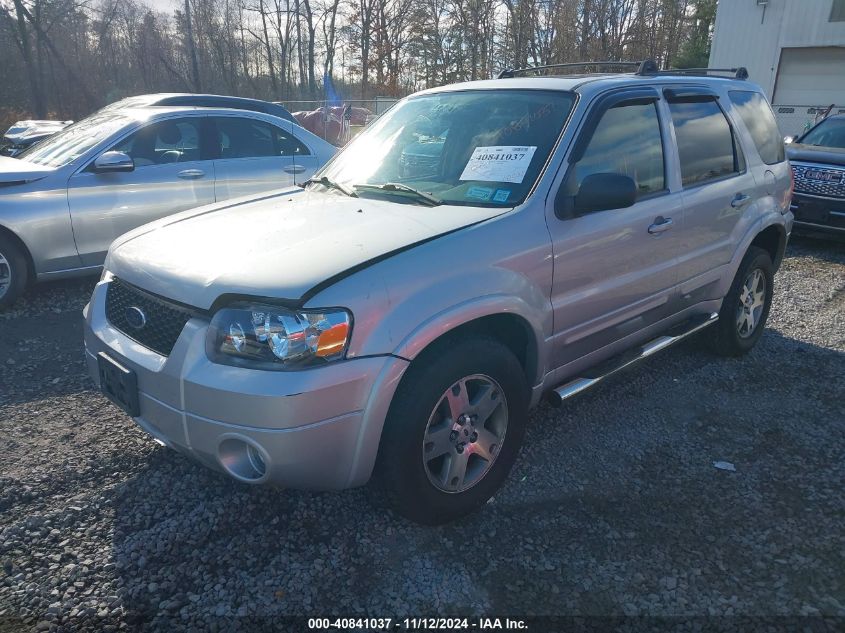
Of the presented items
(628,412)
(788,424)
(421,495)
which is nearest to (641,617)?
(421,495)

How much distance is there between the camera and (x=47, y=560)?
2564 mm

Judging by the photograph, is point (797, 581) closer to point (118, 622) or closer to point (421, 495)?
point (421, 495)

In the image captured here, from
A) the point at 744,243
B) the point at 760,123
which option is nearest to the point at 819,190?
the point at 760,123

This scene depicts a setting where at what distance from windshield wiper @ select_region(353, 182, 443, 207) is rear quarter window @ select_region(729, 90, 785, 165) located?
2.63 metres

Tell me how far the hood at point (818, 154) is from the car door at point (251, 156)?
248 inches

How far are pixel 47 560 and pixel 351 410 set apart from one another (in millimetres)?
1463

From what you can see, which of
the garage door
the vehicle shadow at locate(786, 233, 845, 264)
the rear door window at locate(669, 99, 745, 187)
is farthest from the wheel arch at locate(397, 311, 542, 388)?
the garage door

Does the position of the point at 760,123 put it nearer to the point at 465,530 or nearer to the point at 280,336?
the point at 465,530

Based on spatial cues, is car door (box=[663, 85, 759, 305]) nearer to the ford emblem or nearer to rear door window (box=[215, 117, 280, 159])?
the ford emblem

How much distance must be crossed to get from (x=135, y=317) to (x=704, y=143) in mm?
3489

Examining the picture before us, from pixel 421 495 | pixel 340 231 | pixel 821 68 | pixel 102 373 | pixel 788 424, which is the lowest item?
pixel 788 424

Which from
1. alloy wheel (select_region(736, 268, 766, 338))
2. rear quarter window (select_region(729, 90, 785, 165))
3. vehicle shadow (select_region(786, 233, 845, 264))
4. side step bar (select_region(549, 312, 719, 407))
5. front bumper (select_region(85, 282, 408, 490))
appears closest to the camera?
front bumper (select_region(85, 282, 408, 490))

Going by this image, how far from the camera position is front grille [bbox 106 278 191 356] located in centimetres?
251

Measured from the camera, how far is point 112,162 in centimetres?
563
